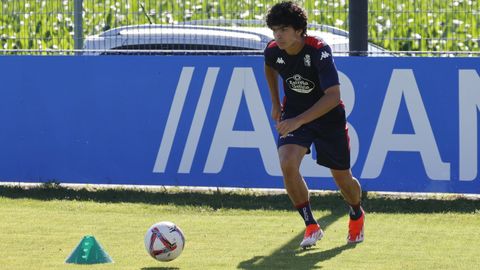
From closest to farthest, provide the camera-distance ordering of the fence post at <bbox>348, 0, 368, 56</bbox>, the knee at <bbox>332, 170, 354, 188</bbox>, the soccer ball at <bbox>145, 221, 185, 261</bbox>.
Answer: the soccer ball at <bbox>145, 221, 185, 261</bbox> < the knee at <bbox>332, 170, 354, 188</bbox> < the fence post at <bbox>348, 0, 368, 56</bbox>

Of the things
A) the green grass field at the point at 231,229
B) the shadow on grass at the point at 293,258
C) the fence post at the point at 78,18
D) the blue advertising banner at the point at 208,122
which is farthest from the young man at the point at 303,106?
the fence post at the point at 78,18

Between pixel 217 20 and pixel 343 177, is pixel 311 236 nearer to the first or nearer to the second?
pixel 343 177

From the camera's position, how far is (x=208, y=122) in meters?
13.2

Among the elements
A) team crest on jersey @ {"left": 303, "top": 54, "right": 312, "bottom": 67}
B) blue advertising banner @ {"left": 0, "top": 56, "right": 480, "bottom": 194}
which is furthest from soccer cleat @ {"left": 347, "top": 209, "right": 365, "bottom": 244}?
blue advertising banner @ {"left": 0, "top": 56, "right": 480, "bottom": 194}

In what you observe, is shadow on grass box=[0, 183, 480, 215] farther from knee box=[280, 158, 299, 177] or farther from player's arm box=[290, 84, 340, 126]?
player's arm box=[290, 84, 340, 126]

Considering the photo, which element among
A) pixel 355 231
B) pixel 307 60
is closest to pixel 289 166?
pixel 307 60

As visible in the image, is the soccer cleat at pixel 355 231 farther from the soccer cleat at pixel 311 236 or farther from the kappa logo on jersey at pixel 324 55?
the kappa logo on jersey at pixel 324 55

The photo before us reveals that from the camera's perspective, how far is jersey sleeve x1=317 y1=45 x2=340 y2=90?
9148mm

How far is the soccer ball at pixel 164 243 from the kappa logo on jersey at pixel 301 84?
161 centimetres

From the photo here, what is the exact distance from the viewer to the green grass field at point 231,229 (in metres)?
8.92

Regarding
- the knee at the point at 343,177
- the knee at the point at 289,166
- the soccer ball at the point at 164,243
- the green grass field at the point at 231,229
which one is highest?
the knee at the point at 289,166

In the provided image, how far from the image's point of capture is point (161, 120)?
13.3m

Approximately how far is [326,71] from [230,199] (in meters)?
3.85

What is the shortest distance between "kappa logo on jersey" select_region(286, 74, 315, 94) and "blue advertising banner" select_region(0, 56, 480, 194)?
3.44m
